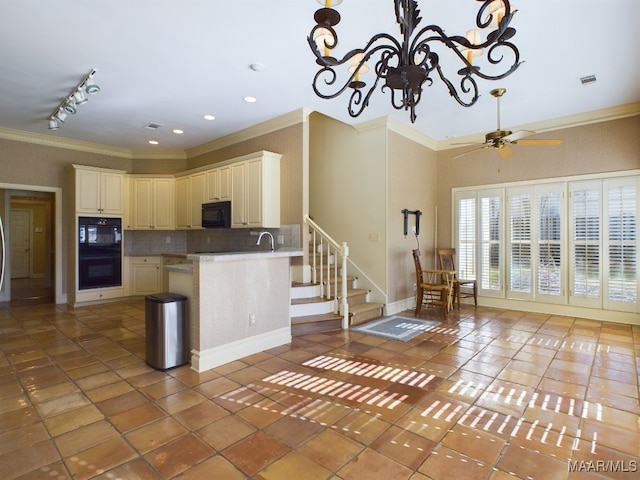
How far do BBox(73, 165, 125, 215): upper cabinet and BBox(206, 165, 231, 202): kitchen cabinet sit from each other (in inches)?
74.7

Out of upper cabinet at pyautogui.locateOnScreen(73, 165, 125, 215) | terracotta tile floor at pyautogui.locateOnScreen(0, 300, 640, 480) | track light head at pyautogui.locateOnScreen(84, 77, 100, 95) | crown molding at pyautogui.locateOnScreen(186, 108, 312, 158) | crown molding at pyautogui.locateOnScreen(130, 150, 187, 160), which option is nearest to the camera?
terracotta tile floor at pyautogui.locateOnScreen(0, 300, 640, 480)

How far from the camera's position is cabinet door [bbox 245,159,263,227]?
5055mm

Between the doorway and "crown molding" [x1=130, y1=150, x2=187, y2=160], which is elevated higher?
"crown molding" [x1=130, y1=150, x2=187, y2=160]

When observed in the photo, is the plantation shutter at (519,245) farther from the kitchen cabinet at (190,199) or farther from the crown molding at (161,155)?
the crown molding at (161,155)

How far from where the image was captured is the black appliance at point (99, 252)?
19.5 feet

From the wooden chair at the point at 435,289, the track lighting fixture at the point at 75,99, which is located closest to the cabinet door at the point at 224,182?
the track lighting fixture at the point at 75,99

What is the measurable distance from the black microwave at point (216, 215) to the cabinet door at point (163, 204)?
1.26 metres

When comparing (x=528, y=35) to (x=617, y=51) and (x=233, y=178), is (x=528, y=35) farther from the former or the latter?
(x=233, y=178)

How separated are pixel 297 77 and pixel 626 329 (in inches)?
214

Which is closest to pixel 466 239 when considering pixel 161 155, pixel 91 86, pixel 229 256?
pixel 229 256

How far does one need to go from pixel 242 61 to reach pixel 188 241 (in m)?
4.65

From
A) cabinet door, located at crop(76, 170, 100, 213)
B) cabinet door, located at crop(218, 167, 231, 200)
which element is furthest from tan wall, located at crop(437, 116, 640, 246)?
cabinet door, located at crop(76, 170, 100, 213)

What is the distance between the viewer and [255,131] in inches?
220

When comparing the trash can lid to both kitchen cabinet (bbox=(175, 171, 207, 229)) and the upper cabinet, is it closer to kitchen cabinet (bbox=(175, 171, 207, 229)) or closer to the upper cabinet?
kitchen cabinet (bbox=(175, 171, 207, 229))
